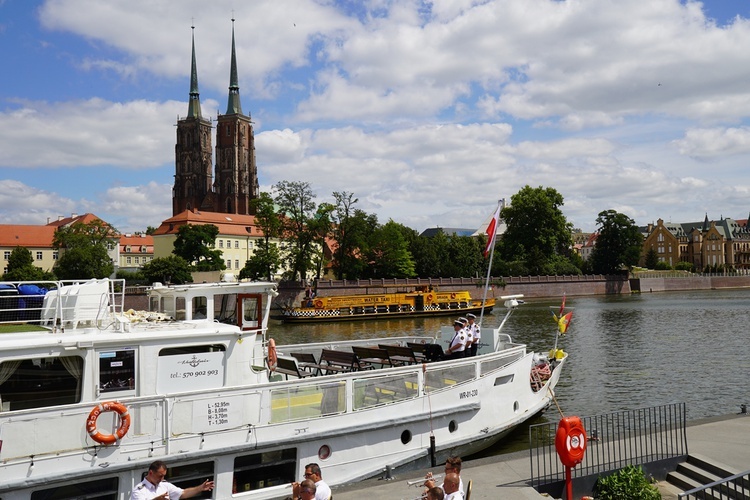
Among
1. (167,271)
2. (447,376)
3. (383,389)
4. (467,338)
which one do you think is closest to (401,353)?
(467,338)

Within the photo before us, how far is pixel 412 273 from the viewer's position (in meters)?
98.4

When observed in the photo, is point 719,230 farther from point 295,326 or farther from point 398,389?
point 398,389

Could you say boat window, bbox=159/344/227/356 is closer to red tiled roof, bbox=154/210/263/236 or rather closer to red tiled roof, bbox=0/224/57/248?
red tiled roof, bbox=154/210/263/236

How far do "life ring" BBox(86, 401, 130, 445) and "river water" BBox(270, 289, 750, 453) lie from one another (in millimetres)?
10130

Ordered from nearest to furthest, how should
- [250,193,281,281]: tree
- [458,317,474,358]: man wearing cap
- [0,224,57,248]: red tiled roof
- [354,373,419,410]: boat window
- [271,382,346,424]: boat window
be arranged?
[271,382,346,424]: boat window
[354,373,419,410]: boat window
[458,317,474,358]: man wearing cap
[250,193,281,281]: tree
[0,224,57,248]: red tiled roof

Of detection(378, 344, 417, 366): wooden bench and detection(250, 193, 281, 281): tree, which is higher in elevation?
detection(250, 193, 281, 281): tree

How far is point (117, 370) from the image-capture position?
1195 cm

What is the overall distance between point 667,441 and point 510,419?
4.62 metres

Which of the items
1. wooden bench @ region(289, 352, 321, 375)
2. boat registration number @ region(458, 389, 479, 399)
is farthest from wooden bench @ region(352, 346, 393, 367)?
boat registration number @ region(458, 389, 479, 399)

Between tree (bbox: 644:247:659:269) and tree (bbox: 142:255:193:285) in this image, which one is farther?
tree (bbox: 644:247:659:269)

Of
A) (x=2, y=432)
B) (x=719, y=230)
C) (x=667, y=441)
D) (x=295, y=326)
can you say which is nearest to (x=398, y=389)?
(x=667, y=441)

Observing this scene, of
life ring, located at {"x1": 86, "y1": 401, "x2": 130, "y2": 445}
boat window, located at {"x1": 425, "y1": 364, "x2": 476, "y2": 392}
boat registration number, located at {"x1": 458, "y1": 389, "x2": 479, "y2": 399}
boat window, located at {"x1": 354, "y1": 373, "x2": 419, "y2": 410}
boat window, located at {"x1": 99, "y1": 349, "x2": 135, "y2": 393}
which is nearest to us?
life ring, located at {"x1": 86, "y1": 401, "x2": 130, "y2": 445}

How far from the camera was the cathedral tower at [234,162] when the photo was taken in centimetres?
15750

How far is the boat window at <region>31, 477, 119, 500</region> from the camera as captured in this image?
10.5 m
